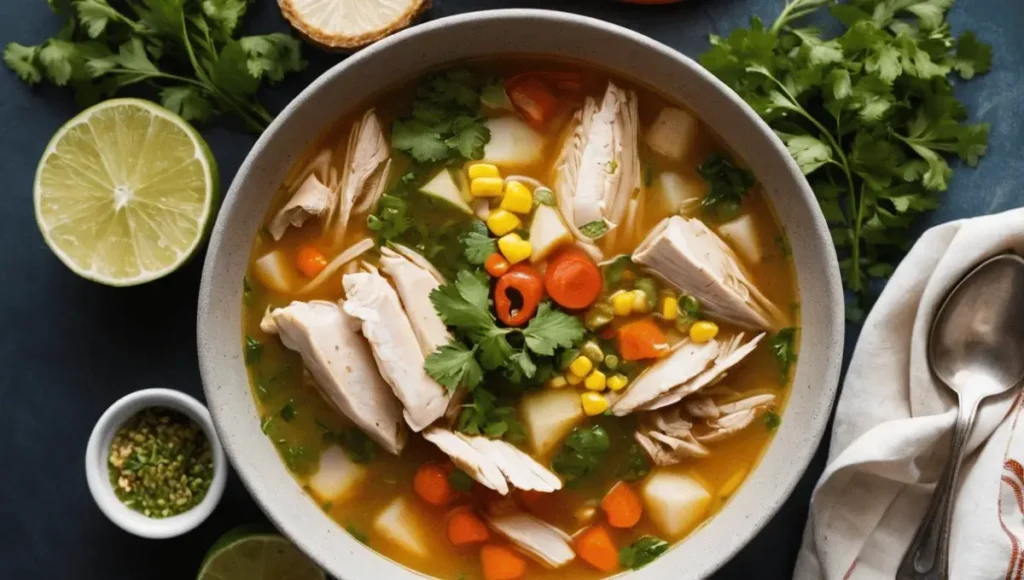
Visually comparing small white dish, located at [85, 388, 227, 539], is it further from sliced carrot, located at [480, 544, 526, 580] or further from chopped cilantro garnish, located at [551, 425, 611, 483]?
chopped cilantro garnish, located at [551, 425, 611, 483]

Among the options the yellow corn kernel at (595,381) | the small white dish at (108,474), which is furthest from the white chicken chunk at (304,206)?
the yellow corn kernel at (595,381)

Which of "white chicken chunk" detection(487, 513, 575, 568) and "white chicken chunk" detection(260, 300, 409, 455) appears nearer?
"white chicken chunk" detection(260, 300, 409, 455)

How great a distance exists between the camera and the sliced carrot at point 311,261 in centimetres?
297

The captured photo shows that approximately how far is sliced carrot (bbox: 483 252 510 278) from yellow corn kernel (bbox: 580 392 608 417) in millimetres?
488

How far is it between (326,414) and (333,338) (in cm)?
32

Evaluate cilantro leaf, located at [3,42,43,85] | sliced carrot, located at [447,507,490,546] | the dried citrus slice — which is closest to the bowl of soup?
sliced carrot, located at [447,507,490,546]

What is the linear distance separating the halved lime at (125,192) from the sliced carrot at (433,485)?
1.10 m

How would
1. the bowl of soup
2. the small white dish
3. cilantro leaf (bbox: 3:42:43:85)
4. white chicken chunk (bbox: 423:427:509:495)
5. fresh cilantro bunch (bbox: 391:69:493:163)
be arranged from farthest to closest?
cilantro leaf (bbox: 3:42:43:85) → the small white dish → fresh cilantro bunch (bbox: 391:69:493:163) → the bowl of soup → white chicken chunk (bbox: 423:427:509:495)

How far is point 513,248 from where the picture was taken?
113 inches

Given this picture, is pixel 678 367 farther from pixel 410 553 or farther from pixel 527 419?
pixel 410 553

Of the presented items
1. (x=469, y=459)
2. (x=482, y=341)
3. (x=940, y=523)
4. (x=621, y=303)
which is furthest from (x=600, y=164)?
(x=940, y=523)

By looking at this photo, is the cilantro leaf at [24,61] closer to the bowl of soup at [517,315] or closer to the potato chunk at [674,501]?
the bowl of soup at [517,315]

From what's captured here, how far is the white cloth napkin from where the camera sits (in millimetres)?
2848

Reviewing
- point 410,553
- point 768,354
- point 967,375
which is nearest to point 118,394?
point 410,553
